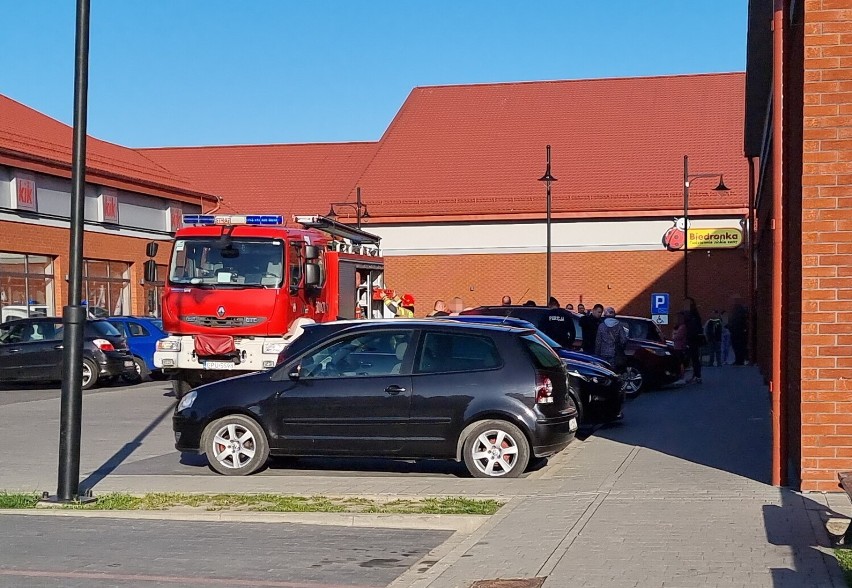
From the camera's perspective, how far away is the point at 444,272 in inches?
1762

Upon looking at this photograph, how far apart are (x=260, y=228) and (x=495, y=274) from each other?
83.4 feet

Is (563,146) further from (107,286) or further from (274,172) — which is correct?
(107,286)

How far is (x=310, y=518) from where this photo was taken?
967 centimetres

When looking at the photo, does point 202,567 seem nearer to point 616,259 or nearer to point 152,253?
point 152,253

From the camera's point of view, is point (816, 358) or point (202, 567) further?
point (816, 358)

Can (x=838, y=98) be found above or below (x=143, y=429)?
above

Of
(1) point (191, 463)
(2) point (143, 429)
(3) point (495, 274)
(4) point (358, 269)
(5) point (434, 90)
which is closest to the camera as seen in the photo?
(1) point (191, 463)

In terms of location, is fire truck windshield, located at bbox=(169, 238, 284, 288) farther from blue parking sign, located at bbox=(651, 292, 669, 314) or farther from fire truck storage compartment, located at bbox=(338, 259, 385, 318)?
blue parking sign, located at bbox=(651, 292, 669, 314)

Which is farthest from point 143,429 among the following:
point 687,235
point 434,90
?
point 434,90

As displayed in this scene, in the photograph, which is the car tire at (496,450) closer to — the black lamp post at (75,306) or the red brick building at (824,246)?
the red brick building at (824,246)

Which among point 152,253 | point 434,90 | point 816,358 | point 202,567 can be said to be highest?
point 434,90

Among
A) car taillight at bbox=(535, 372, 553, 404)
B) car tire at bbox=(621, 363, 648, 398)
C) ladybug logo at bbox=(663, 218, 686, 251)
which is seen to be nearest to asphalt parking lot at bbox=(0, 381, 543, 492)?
car taillight at bbox=(535, 372, 553, 404)

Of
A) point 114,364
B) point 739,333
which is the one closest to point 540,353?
point 114,364

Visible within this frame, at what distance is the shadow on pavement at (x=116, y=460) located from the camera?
466 inches
